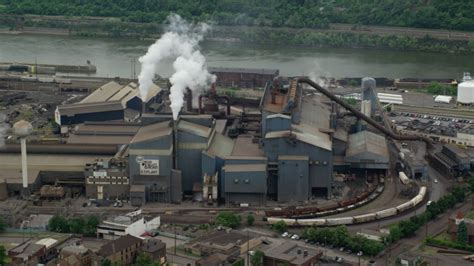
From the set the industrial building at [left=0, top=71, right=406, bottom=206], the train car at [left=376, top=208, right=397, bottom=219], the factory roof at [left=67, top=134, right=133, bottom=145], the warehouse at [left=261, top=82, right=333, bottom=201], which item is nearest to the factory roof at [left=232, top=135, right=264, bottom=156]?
the industrial building at [left=0, top=71, right=406, bottom=206]

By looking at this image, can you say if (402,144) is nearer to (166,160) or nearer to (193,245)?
(166,160)

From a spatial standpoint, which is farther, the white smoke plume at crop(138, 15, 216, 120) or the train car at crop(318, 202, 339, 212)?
the white smoke plume at crop(138, 15, 216, 120)

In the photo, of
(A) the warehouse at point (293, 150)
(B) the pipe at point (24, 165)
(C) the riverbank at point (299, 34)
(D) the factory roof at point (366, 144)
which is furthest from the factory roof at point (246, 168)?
(C) the riverbank at point (299, 34)

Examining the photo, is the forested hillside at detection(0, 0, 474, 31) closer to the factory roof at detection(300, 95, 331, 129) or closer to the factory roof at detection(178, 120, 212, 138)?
the factory roof at detection(300, 95, 331, 129)

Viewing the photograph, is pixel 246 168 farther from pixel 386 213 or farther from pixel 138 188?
pixel 386 213

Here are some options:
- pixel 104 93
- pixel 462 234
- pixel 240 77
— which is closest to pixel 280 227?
pixel 462 234

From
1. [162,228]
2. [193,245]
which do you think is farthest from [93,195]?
[193,245]

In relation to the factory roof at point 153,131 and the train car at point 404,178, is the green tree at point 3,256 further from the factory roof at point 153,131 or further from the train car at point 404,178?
the train car at point 404,178
